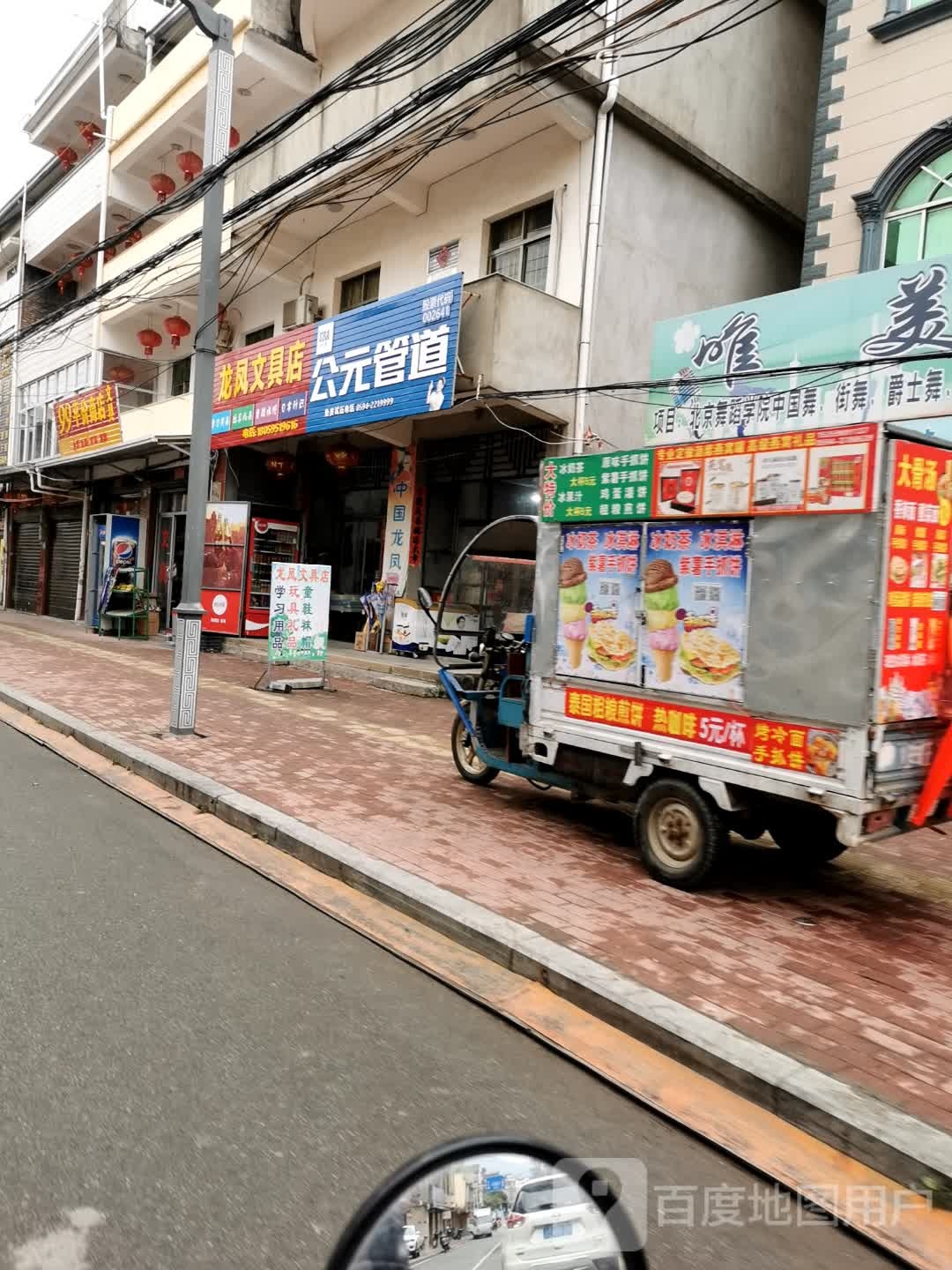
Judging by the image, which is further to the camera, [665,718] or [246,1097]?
[665,718]

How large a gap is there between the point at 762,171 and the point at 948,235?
503cm

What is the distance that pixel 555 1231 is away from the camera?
149 cm

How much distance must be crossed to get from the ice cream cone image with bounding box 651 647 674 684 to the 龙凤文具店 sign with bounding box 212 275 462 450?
6.65 meters

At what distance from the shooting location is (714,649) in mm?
5047

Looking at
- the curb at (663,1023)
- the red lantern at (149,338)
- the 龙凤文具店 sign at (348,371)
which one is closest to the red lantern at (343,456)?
the 龙凤文具店 sign at (348,371)

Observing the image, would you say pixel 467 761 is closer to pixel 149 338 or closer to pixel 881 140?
pixel 881 140

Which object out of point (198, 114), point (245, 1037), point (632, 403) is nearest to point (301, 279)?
point (198, 114)

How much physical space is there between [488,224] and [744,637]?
35.2 ft

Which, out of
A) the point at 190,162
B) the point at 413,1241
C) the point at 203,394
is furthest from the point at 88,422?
the point at 413,1241

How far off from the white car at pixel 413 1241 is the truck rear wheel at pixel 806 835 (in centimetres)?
406

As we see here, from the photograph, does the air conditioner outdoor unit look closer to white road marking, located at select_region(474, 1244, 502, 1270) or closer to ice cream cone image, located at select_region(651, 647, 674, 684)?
ice cream cone image, located at select_region(651, 647, 674, 684)

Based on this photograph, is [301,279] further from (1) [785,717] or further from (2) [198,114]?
(1) [785,717]

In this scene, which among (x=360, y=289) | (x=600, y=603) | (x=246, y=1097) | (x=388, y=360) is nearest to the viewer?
(x=246, y=1097)

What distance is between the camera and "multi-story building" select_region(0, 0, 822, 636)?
452 inches
